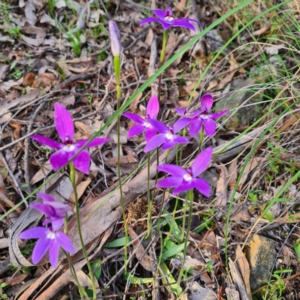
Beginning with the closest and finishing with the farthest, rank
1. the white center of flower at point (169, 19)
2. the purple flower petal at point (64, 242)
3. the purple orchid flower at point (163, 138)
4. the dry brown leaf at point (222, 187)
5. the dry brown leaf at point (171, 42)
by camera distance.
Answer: the purple flower petal at point (64, 242) < the purple orchid flower at point (163, 138) < the white center of flower at point (169, 19) < the dry brown leaf at point (222, 187) < the dry brown leaf at point (171, 42)

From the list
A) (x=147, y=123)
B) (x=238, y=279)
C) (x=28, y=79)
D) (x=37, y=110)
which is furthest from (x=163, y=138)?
(x=28, y=79)

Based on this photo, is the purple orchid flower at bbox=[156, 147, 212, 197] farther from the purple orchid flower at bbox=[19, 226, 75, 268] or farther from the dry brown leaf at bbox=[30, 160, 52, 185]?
the dry brown leaf at bbox=[30, 160, 52, 185]

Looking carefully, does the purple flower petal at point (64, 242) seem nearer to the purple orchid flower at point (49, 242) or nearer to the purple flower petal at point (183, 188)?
the purple orchid flower at point (49, 242)

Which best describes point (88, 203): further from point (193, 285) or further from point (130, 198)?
point (193, 285)

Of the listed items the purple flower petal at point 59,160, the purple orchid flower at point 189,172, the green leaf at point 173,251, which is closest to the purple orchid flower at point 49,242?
the purple flower petal at point 59,160

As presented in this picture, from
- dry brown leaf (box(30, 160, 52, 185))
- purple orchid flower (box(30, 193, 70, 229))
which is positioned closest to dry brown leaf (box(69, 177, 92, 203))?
dry brown leaf (box(30, 160, 52, 185))

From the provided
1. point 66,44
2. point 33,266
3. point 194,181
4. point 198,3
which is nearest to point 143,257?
point 33,266

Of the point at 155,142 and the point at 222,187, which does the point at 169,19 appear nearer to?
the point at 155,142
